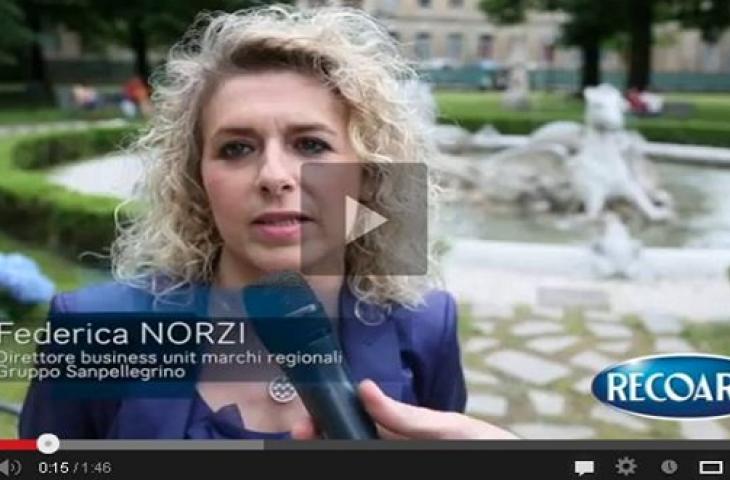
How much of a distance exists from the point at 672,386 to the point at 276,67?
38 cm

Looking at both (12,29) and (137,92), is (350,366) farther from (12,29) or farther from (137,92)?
(12,29)

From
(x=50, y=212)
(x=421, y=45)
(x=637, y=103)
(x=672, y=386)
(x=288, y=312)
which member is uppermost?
(x=421, y=45)

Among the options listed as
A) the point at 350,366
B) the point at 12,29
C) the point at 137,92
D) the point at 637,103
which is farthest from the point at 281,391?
the point at 637,103

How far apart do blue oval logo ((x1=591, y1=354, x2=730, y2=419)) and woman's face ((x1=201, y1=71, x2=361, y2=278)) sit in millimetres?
273

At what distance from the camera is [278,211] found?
0.67 meters

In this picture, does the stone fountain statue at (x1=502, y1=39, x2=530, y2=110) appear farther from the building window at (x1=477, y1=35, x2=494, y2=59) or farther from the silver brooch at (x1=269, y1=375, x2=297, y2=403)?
the silver brooch at (x1=269, y1=375, x2=297, y2=403)
